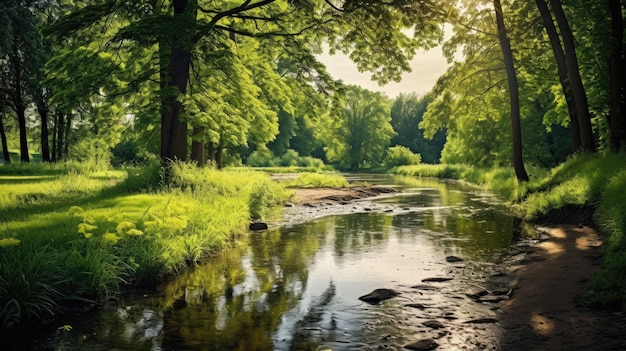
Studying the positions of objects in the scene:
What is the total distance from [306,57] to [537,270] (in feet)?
38.7

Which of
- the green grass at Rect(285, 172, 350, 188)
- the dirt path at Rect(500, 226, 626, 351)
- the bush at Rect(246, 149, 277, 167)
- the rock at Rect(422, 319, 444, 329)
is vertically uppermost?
the bush at Rect(246, 149, 277, 167)

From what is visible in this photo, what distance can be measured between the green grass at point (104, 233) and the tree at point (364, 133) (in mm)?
61687

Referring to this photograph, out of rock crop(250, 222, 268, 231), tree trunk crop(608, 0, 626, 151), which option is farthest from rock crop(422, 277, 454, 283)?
tree trunk crop(608, 0, 626, 151)

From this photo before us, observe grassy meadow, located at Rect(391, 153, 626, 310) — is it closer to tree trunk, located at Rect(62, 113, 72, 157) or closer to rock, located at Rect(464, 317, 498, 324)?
rock, located at Rect(464, 317, 498, 324)

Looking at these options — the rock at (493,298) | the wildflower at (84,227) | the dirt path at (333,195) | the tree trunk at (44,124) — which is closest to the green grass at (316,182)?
the dirt path at (333,195)

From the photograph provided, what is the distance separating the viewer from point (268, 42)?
1905 centimetres

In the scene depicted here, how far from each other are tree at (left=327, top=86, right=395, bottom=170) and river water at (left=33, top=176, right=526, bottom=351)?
64.5 meters

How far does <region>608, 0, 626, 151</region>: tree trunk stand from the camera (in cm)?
1669

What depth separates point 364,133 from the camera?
7906cm

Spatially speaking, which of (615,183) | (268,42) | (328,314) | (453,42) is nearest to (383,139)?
(453,42)

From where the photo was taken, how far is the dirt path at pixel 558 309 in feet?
18.4

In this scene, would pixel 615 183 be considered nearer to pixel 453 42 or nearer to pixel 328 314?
pixel 328 314

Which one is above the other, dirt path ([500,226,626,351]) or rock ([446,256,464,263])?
dirt path ([500,226,626,351])

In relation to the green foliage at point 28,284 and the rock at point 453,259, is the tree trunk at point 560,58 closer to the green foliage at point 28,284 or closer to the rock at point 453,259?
the rock at point 453,259
